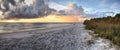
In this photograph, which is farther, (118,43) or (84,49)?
(118,43)

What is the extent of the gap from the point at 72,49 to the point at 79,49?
53 centimetres

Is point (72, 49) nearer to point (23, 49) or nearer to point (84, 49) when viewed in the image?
point (84, 49)

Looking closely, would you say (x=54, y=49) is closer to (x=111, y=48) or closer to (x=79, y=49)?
(x=79, y=49)

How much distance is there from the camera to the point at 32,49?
51.6ft

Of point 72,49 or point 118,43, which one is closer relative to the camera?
point 72,49

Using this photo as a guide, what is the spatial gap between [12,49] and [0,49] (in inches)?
39.6

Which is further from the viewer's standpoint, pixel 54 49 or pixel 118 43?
pixel 118 43

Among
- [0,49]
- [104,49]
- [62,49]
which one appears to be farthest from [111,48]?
[0,49]

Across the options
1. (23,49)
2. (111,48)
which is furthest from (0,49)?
(111,48)

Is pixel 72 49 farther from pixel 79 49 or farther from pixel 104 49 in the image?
pixel 104 49

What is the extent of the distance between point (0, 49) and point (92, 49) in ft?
23.3

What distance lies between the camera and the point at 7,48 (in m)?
16.5

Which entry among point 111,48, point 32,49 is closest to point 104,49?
point 111,48

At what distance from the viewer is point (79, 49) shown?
610 inches
